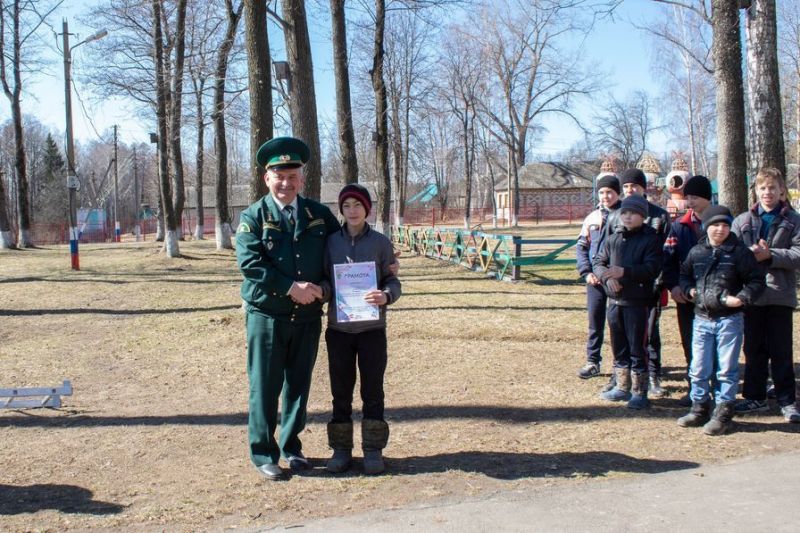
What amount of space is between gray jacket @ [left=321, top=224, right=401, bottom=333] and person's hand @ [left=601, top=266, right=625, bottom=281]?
203cm

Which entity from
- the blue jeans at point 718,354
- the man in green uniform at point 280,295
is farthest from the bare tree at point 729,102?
the man in green uniform at point 280,295

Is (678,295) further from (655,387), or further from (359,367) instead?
(359,367)

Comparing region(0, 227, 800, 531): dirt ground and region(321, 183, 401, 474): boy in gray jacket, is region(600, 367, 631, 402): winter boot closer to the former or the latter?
region(0, 227, 800, 531): dirt ground

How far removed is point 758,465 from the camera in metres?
4.28

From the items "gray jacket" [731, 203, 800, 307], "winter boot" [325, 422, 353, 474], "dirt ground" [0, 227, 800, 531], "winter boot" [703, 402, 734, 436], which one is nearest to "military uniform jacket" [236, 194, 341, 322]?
"winter boot" [325, 422, 353, 474]

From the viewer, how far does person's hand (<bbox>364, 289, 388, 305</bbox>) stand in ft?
13.6

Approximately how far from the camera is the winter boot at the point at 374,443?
4.24 meters

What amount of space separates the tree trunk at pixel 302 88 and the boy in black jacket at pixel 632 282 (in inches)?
199

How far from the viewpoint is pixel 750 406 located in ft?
17.8

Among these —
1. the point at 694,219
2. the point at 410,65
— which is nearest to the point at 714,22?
the point at 694,219

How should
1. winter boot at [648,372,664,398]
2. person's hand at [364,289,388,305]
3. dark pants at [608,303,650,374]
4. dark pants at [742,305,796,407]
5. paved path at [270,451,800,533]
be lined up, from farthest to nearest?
winter boot at [648,372,664,398]
dark pants at [608,303,650,374]
dark pants at [742,305,796,407]
person's hand at [364,289,388,305]
paved path at [270,451,800,533]

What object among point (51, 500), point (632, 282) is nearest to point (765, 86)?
point (632, 282)

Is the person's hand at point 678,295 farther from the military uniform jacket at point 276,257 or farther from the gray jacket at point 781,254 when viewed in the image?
the military uniform jacket at point 276,257

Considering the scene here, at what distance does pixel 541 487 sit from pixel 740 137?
7.46 m
